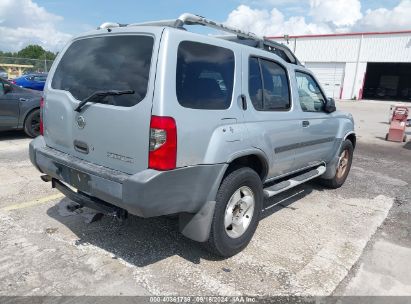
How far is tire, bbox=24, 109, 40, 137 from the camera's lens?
862 cm

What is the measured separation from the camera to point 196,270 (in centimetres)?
336

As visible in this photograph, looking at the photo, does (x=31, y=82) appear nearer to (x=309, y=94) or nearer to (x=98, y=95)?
(x=309, y=94)

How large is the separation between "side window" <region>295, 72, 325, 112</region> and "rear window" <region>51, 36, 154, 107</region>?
237cm

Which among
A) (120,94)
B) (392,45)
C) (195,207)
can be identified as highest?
(392,45)

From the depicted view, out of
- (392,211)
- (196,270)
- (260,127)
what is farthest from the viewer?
(392,211)

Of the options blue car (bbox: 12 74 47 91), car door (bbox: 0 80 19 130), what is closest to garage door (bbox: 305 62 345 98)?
blue car (bbox: 12 74 47 91)

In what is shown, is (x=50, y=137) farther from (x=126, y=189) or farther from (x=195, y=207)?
(x=195, y=207)

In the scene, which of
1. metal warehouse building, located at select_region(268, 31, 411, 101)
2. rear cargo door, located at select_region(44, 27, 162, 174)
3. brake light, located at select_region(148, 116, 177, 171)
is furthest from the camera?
metal warehouse building, located at select_region(268, 31, 411, 101)

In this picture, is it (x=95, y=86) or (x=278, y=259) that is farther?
(x=278, y=259)

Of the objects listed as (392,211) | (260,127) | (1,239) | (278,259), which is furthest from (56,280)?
(392,211)

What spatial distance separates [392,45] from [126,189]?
1423 inches

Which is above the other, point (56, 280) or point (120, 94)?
point (120, 94)

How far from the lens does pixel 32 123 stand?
8.82 meters

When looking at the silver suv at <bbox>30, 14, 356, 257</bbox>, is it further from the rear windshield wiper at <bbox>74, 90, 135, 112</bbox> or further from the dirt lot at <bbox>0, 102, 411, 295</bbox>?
the dirt lot at <bbox>0, 102, 411, 295</bbox>
